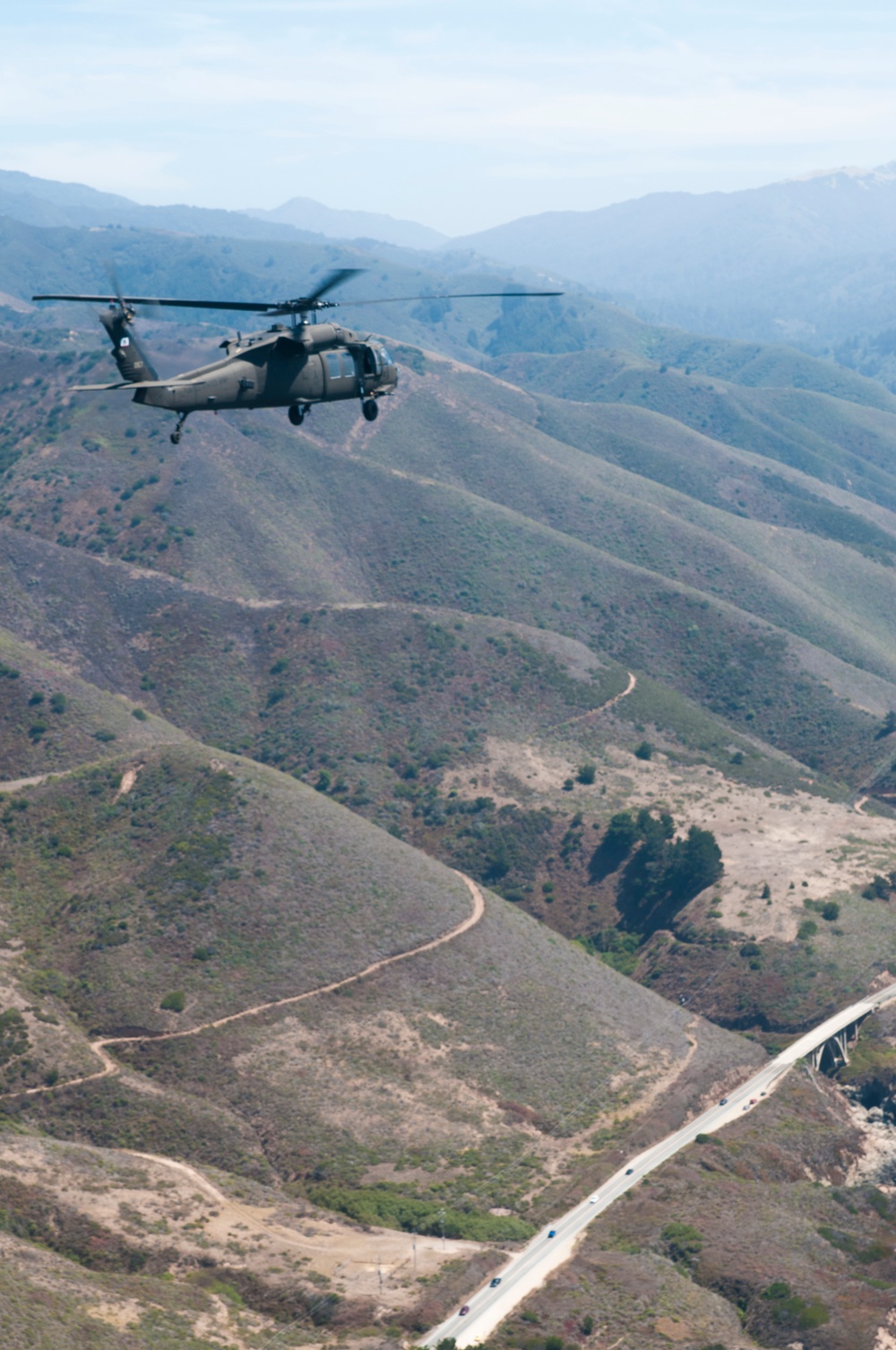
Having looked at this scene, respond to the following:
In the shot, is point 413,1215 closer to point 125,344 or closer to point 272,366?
point 272,366

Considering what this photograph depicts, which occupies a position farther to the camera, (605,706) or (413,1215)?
(605,706)

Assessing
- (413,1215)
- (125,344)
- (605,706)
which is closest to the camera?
(125,344)

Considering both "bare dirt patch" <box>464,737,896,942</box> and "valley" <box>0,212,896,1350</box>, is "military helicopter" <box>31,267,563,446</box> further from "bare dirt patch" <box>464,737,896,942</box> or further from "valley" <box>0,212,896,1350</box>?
"bare dirt patch" <box>464,737,896,942</box>

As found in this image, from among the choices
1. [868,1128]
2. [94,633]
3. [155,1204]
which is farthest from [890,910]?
[94,633]

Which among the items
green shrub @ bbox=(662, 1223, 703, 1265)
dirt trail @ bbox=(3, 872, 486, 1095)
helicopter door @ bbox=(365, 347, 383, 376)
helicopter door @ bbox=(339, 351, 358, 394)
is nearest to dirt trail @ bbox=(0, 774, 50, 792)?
dirt trail @ bbox=(3, 872, 486, 1095)

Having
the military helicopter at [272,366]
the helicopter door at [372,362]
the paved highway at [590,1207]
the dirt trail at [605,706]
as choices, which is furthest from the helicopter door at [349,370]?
the dirt trail at [605,706]

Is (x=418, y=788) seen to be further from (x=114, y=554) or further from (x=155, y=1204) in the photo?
(x=155, y=1204)

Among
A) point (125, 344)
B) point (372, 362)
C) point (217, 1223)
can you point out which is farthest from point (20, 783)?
point (125, 344)
